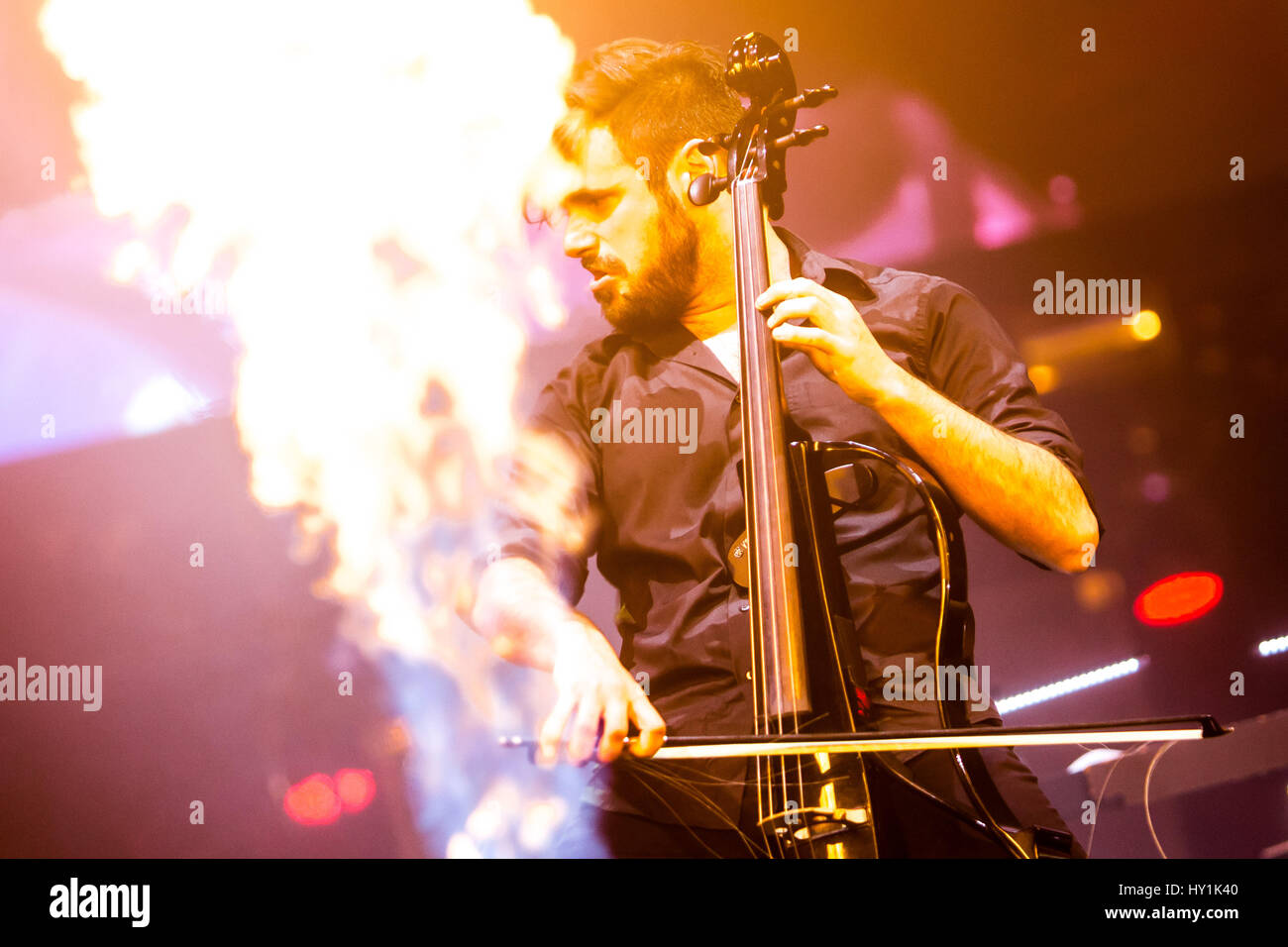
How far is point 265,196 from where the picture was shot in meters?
2.07

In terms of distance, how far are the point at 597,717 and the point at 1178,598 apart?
3.72ft

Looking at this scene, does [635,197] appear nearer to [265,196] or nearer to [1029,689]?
[265,196]

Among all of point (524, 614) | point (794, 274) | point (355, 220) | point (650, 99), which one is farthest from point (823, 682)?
point (355, 220)

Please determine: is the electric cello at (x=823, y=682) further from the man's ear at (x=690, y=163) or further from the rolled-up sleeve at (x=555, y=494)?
the rolled-up sleeve at (x=555, y=494)

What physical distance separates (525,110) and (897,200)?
2.50 ft

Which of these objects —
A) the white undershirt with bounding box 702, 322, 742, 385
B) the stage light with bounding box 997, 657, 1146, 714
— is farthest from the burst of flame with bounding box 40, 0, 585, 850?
the stage light with bounding box 997, 657, 1146, 714

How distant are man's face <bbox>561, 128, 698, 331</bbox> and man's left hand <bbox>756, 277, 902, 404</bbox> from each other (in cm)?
31

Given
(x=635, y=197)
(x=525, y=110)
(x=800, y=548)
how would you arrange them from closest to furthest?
(x=800, y=548) < (x=635, y=197) < (x=525, y=110)

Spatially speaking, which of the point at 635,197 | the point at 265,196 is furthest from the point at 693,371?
the point at 265,196

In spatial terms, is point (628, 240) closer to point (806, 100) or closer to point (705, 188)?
point (705, 188)

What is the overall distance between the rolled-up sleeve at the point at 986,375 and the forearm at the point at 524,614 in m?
0.76

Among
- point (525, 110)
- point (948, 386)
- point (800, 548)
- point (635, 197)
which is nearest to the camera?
point (800, 548)

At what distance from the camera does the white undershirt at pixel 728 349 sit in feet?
5.90
